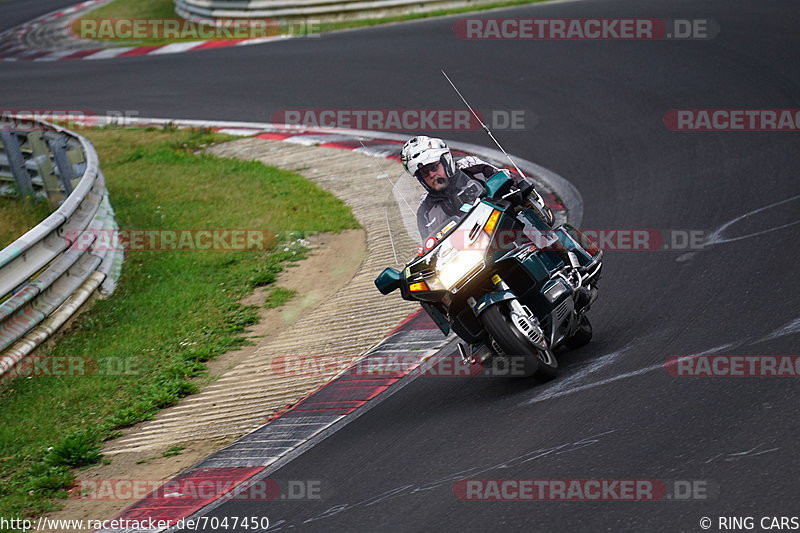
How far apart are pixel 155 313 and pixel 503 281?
184 inches

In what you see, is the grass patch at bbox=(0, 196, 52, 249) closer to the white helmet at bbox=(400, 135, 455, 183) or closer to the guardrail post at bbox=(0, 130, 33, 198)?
the guardrail post at bbox=(0, 130, 33, 198)

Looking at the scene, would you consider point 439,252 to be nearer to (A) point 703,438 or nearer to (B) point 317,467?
(B) point 317,467

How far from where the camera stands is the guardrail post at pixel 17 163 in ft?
43.7

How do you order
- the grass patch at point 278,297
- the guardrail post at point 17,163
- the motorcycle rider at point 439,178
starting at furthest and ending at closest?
the guardrail post at point 17,163, the grass patch at point 278,297, the motorcycle rider at point 439,178

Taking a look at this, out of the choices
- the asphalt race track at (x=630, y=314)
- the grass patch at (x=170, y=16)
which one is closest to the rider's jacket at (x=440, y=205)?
the asphalt race track at (x=630, y=314)

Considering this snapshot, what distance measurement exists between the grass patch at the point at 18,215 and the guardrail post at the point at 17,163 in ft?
0.55

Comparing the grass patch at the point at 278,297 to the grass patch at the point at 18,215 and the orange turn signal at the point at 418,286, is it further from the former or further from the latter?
the grass patch at the point at 18,215

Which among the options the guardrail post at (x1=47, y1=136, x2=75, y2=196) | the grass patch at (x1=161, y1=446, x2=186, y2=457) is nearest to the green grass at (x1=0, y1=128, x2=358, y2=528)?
the grass patch at (x1=161, y1=446, x2=186, y2=457)

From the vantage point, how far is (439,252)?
271 inches

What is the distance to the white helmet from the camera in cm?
712

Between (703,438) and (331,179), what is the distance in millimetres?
9003

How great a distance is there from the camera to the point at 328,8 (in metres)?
23.0

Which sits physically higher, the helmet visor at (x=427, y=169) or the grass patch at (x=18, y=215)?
the helmet visor at (x=427, y=169)

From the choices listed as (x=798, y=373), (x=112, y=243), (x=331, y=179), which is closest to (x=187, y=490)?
(x=798, y=373)
